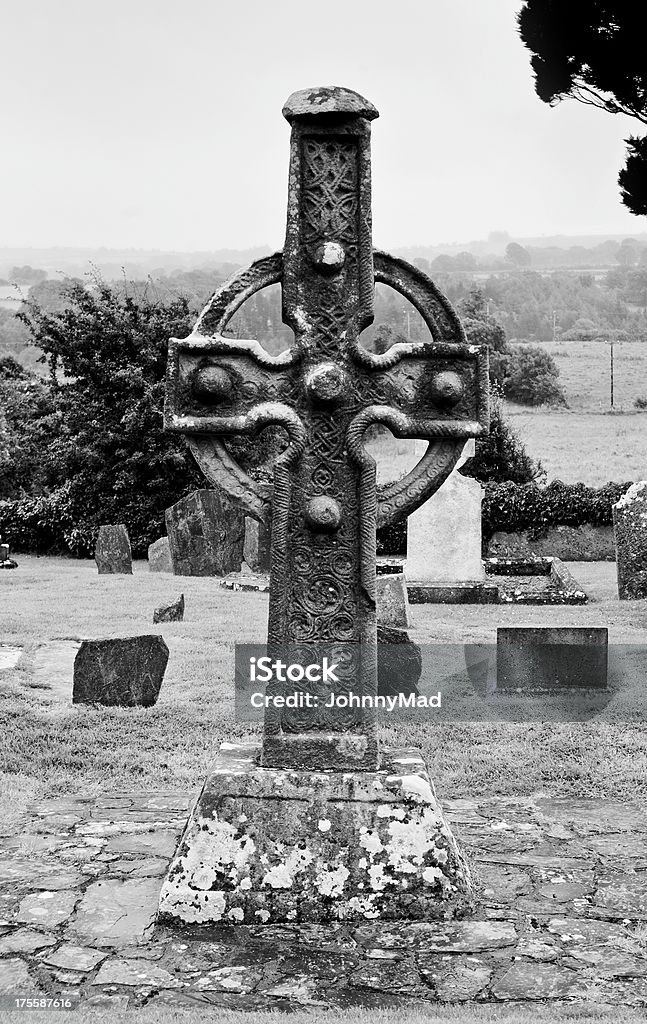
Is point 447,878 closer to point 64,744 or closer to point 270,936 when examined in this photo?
point 270,936

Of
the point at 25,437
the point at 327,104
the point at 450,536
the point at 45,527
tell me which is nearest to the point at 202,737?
the point at 327,104

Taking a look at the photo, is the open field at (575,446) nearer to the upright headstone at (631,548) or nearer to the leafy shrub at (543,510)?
the leafy shrub at (543,510)

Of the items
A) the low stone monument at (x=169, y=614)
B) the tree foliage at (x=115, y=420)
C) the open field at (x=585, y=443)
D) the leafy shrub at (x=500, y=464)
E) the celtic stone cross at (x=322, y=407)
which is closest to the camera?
the celtic stone cross at (x=322, y=407)

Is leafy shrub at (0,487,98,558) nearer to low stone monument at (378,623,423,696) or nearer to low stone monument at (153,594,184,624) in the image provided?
low stone monument at (153,594,184,624)

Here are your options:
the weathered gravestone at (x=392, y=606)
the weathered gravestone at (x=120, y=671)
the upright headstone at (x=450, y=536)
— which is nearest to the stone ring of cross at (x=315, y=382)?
the weathered gravestone at (x=120, y=671)

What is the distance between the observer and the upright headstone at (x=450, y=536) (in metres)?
16.3

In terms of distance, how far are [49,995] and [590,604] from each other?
12.7 m

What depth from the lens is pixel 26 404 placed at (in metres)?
29.2

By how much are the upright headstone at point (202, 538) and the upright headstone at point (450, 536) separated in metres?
4.01

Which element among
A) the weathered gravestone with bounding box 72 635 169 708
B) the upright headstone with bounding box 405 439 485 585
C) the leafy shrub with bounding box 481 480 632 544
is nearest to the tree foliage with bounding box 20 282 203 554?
the leafy shrub with bounding box 481 480 632 544

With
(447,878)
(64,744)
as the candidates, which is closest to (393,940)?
(447,878)

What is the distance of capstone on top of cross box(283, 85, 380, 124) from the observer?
14.4 ft

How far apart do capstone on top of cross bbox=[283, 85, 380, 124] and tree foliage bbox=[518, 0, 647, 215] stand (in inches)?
611

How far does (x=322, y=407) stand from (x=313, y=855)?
6.11ft
